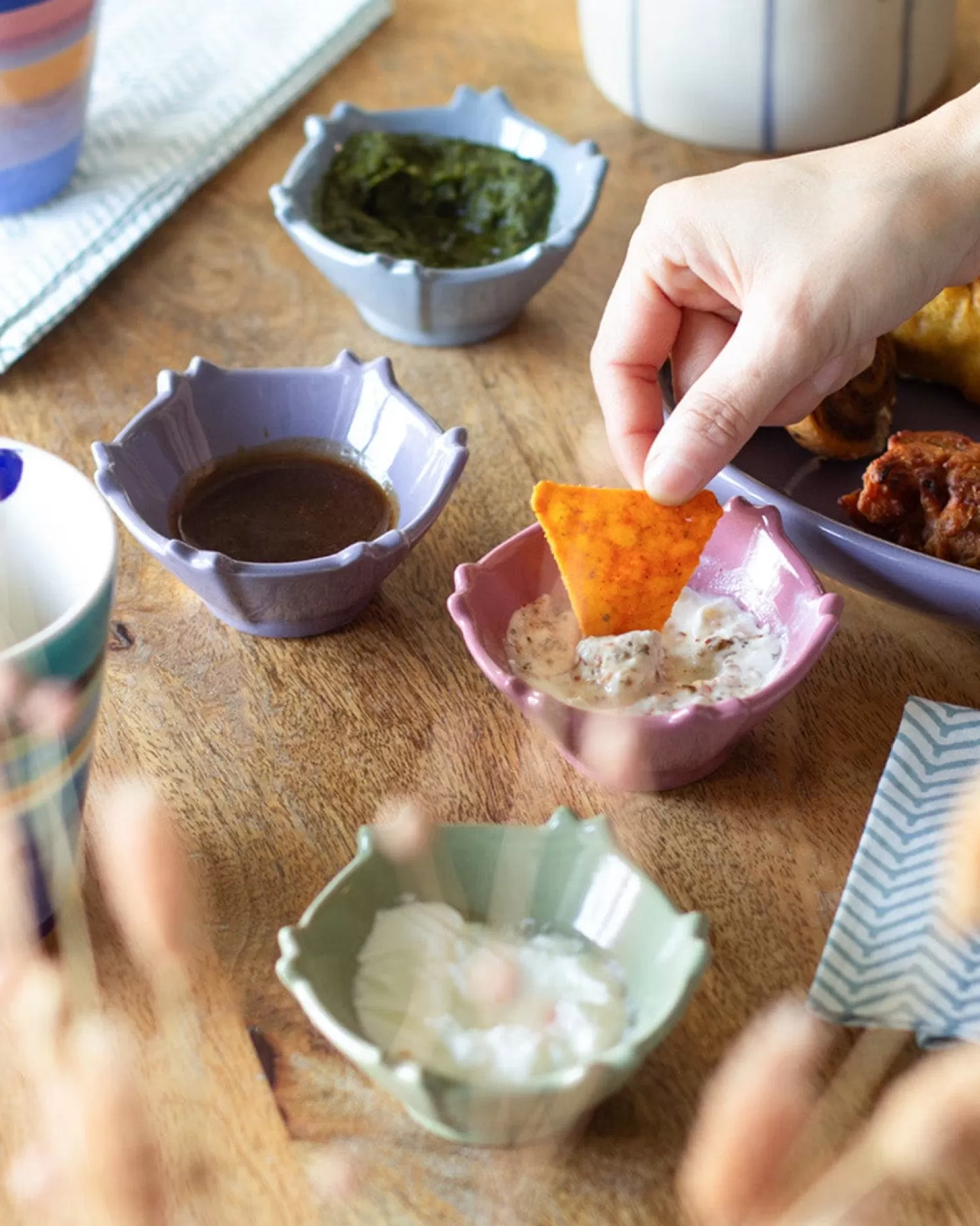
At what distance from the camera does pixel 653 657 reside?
951 millimetres

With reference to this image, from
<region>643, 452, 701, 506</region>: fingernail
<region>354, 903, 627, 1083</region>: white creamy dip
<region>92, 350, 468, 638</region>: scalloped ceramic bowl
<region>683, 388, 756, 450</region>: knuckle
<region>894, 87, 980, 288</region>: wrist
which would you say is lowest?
<region>92, 350, 468, 638</region>: scalloped ceramic bowl

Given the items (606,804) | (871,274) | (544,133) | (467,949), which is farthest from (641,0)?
(467,949)

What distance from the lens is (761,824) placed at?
37.5 inches

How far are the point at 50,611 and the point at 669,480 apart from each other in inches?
15.8

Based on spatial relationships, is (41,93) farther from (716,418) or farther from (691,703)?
(691,703)

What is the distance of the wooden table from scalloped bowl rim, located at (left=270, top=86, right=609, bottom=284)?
0.10 metres

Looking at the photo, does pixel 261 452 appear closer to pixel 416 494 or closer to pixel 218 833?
pixel 416 494

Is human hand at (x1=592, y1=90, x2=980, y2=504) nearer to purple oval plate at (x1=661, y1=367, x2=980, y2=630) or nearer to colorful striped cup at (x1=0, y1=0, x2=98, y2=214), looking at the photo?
purple oval plate at (x1=661, y1=367, x2=980, y2=630)

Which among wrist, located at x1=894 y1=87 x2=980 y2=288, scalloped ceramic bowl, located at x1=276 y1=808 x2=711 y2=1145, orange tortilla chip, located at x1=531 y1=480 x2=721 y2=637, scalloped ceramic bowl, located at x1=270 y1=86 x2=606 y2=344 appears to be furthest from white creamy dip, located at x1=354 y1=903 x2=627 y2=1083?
scalloped ceramic bowl, located at x1=270 y1=86 x2=606 y2=344

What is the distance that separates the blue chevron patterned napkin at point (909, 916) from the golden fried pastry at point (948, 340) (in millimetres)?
420

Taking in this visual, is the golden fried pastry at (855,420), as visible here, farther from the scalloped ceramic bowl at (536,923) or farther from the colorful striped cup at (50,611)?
the colorful striped cup at (50,611)

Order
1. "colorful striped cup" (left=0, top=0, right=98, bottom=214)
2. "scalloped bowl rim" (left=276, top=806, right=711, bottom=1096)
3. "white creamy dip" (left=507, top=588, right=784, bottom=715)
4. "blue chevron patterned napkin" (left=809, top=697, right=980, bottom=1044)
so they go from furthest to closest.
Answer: "colorful striped cup" (left=0, top=0, right=98, bottom=214)
"white creamy dip" (left=507, top=588, right=784, bottom=715)
"blue chevron patterned napkin" (left=809, top=697, right=980, bottom=1044)
"scalloped bowl rim" (left=276, top=806, right=711, bottom=1096)

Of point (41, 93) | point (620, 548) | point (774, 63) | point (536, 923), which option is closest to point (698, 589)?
point (620, 548)

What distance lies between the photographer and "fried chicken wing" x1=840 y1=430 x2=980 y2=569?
1.07 m
